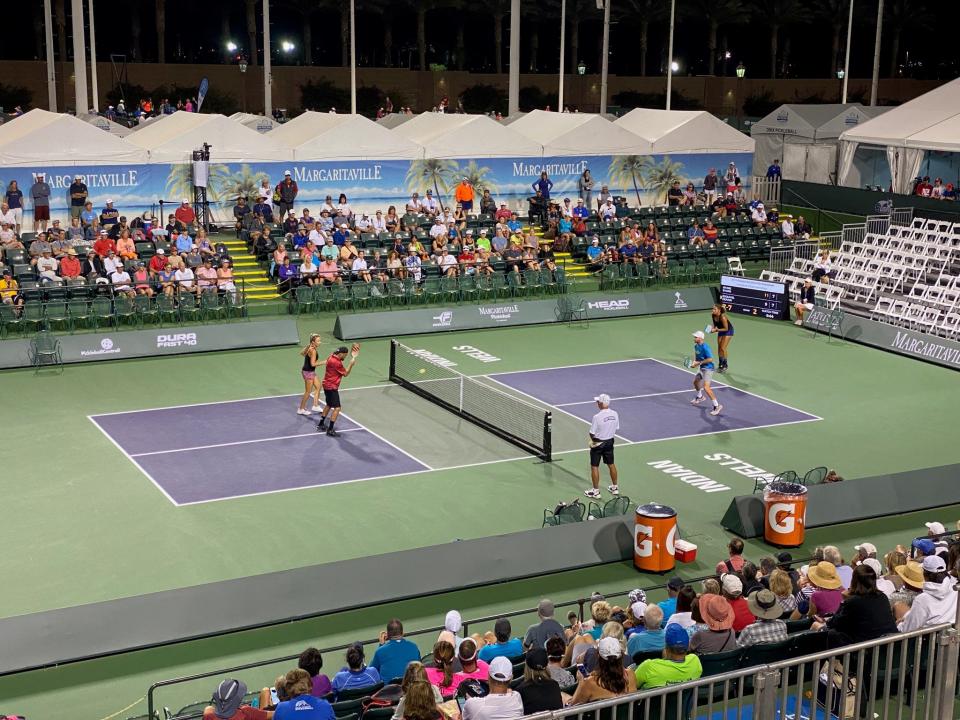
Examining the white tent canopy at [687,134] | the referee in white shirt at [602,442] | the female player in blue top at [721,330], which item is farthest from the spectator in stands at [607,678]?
the white tent canopy at [687,134]

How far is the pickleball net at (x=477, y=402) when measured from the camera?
74.5 ft

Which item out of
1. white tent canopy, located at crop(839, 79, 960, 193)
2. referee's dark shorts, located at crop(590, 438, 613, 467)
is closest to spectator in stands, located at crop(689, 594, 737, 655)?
referee's dark shorts, located at crop(590, 438, 613, 467)

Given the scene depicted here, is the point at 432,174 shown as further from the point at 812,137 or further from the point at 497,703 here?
the point at 497,703

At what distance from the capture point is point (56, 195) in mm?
34188

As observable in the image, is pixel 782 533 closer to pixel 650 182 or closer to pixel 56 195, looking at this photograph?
pixel 56 195

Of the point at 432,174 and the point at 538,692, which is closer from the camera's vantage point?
the point at 538,692

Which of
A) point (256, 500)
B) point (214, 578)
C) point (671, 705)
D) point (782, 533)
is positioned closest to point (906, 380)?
point (782, 533)

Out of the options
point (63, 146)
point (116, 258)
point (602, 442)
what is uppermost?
point (63, 146)

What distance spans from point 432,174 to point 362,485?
20.6 m

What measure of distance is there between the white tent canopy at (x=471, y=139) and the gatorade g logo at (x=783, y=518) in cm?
2355

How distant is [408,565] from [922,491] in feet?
28.0

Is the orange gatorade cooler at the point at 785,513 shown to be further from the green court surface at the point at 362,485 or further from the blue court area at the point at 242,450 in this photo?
the blue court area at the point at 242,450

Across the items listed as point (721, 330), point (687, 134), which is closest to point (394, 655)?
point (721, 330)

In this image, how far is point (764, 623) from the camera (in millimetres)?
11906
